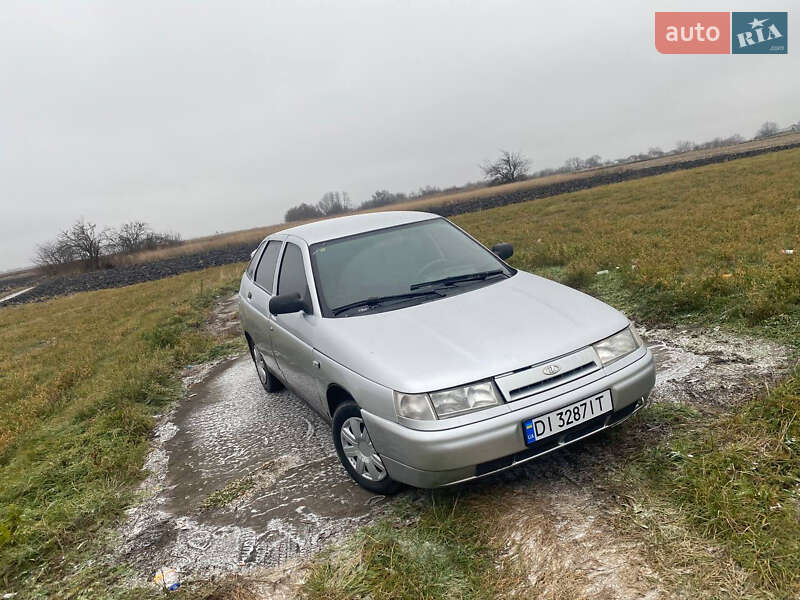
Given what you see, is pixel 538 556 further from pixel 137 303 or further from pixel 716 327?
pixel 137 303

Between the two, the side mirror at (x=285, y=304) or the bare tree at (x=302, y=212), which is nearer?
the side mirror at (x=285, y=304)

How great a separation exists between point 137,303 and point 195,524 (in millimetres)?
14451

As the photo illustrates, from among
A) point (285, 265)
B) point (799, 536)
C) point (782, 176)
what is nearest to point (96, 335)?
point (285, 265)

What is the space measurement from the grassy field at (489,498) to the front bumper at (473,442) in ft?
1.00

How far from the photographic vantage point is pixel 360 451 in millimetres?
3191

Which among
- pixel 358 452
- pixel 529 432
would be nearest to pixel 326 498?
pixel 358 452

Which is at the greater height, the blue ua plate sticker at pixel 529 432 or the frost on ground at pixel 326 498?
the blue ua plate sticker at pixel 529 432

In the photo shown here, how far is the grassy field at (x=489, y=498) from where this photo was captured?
2.35 metres

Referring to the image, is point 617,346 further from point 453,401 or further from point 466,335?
point 453,401

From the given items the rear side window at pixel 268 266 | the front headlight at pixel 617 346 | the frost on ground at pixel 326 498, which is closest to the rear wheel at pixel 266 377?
the frost on ground at pixel 326 498

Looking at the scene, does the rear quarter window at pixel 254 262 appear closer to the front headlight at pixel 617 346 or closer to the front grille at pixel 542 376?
the front grille at pixel 542 376

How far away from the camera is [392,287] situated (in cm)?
370

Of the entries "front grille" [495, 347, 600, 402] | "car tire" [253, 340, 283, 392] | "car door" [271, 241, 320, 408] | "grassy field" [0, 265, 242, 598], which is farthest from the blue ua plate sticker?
"car tire" [253, 340, 283, 392]

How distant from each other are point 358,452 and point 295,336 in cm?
107
